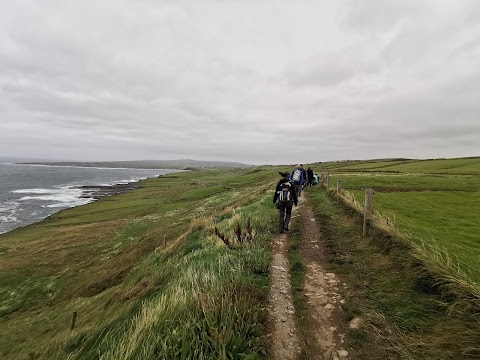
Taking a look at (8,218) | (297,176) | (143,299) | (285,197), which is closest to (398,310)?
(143,299)

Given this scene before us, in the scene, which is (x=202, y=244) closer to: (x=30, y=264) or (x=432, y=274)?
(x=432, y=274)

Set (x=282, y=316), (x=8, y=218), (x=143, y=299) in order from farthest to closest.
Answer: (x=8, y=218), (x=143, y=299), (x=282, y=316)

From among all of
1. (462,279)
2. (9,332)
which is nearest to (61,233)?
(9,332)

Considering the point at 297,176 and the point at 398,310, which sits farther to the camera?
the point at 297,176

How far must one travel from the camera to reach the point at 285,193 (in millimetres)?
13523

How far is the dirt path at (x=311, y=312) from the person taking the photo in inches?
206

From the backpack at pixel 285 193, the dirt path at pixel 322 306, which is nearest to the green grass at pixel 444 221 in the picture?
the dirt path at pixel 322 306

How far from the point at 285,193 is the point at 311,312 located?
753 cm

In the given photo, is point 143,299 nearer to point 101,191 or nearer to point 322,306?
point 322,306

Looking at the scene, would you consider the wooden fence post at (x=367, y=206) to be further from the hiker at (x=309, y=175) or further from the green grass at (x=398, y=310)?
the hiker at (x=309, y=175)

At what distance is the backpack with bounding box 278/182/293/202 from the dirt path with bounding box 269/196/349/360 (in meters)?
3.34

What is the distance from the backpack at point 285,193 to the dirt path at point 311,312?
131 inches

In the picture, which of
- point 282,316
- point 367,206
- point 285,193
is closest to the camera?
point 282,316

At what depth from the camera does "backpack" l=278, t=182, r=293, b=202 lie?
1344cm
